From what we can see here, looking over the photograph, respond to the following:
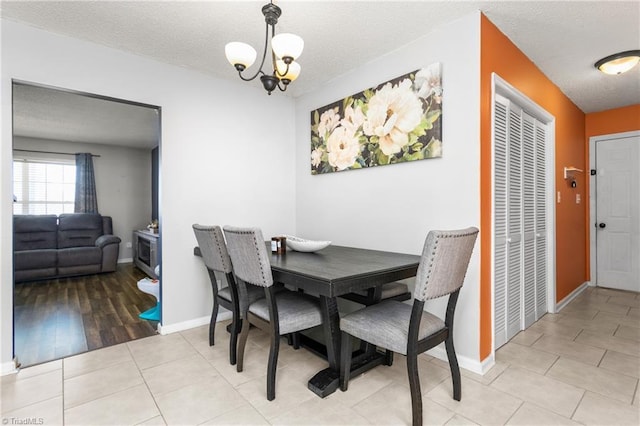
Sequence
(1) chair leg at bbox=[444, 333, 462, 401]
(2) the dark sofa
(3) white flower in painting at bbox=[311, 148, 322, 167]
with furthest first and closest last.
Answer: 1. (2) the dark sofa
2. (3) white flower in painting at bbox=[311, 148, 322, 167]
3. (1) chair leg at bbox=[444, 333, 462, 401]

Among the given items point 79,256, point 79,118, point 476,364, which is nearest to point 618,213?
point 476,364

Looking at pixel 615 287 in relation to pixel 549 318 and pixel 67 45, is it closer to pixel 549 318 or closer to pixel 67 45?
pixel 549 318

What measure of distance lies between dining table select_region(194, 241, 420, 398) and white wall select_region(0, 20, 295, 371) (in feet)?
3.84

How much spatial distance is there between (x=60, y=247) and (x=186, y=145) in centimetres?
385

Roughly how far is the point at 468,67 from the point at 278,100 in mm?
2150

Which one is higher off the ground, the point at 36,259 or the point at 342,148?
the point at 342,148

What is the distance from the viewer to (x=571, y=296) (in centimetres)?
382

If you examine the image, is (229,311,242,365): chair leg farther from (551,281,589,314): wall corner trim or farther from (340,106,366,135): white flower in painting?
(551,281,589,314): wall corner trim

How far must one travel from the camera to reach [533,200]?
117 inches

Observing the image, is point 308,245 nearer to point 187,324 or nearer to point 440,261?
point 440,261

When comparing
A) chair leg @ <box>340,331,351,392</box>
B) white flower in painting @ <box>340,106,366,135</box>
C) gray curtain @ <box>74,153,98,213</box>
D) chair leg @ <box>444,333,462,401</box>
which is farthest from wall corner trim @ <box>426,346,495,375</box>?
gray curtain @ <box>74,153,98,213</box>

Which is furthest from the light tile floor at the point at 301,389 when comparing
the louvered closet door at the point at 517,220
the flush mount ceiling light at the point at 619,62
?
the flush mount ceiling light at the point at 619,62

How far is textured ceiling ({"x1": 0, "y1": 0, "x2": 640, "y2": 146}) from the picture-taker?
2.04m

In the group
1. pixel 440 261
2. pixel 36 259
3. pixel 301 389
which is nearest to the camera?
pixel 440 261
